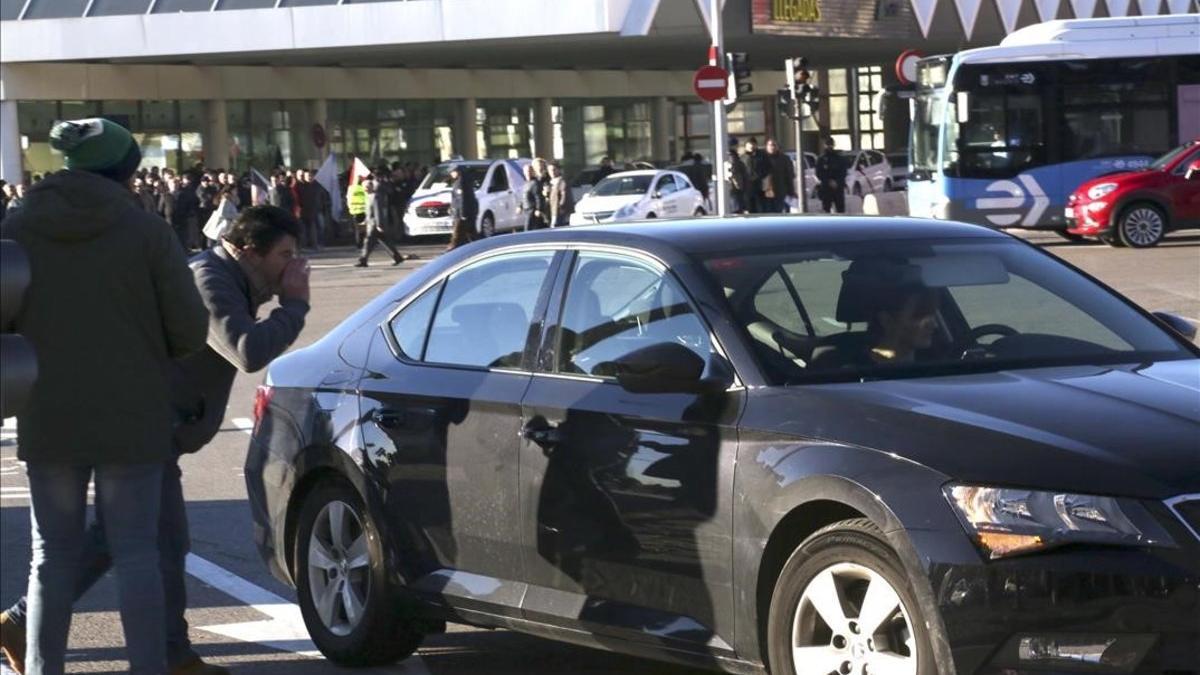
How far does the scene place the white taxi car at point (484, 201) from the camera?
137 ft

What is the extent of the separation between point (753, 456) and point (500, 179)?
3718 cm

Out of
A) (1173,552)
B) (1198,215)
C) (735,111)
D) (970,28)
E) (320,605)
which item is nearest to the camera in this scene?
(1173,552)

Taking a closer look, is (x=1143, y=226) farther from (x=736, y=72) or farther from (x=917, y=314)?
(x=917, y=314)

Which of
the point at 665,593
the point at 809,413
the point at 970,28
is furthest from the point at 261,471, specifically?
the point at 970,28

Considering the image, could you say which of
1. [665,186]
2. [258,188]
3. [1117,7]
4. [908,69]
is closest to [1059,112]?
[908,69]

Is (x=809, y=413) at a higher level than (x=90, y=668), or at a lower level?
higher

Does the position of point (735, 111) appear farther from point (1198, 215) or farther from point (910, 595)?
point (910, 595)

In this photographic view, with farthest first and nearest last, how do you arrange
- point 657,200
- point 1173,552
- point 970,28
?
point 970,28 → point 657,200 → point 1173,552

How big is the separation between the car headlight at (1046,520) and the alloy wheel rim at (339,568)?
253cm

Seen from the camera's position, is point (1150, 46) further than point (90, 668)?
Yes

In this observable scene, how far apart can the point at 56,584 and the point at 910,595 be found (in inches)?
96.1

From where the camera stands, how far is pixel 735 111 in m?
69.8

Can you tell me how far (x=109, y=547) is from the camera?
5.58 m

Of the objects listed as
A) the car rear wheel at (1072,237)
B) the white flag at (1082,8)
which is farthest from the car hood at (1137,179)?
the white flag at (1082,8)
